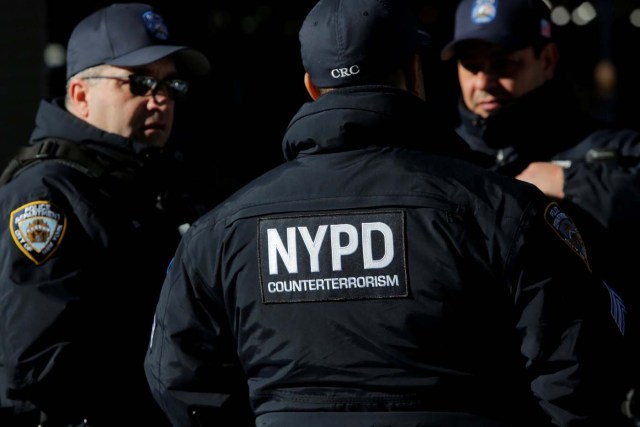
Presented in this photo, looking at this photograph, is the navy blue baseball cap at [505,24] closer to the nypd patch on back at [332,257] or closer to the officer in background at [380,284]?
the officer in background at [380,284]

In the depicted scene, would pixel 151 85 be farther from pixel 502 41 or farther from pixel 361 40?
pixel 361 40

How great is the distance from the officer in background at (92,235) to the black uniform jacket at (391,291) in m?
0.85

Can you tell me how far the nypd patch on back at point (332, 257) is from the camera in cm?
224

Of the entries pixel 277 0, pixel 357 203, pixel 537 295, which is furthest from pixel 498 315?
pixel 277 0

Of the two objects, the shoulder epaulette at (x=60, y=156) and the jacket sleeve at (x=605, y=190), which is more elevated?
the shoulder epaulette at (x=60, y=156)

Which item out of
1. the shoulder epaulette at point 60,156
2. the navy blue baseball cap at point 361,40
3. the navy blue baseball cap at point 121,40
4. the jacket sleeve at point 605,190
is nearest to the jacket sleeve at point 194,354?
the navy blue baseball cap at point 361,40

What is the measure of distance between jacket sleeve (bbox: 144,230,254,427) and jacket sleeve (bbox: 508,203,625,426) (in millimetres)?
715

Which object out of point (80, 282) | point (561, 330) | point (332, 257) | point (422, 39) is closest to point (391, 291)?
point (332, 257)

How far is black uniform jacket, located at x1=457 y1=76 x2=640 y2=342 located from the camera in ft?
11.4

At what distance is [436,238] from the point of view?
221 centimetres

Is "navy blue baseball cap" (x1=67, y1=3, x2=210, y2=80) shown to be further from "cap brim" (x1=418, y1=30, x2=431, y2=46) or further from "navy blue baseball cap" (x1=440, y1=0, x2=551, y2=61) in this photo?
"cap brim" (x1=418, y1=30, x2=431, y2=46)

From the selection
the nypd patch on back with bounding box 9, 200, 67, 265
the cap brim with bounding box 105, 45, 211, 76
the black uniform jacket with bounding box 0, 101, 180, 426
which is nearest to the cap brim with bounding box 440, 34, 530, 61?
the cap brim with bounding box 105, 45, 211, 76

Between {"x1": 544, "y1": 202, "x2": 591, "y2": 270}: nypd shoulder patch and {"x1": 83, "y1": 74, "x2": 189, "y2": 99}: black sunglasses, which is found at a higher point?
{"x1": 83, "y1": 74, "x2": 189, "y2": 99}: black sunglasses

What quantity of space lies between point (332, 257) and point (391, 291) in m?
0.15
